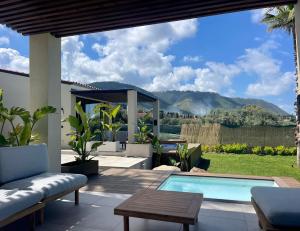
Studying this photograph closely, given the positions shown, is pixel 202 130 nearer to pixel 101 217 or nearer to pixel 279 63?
pixel 101 217

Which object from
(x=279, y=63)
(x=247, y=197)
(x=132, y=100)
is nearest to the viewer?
(x=247, y=197)

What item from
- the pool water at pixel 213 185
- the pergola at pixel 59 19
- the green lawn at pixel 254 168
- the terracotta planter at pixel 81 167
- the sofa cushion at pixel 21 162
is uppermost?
the pergola at pixel 59 19

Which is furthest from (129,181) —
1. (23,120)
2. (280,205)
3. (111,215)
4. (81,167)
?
(280,205)

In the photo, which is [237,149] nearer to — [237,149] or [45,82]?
[237,149]

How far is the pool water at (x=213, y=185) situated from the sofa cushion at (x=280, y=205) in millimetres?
2834

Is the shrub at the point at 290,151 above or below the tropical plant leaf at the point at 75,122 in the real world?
below

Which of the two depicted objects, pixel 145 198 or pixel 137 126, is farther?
pixel 137 126

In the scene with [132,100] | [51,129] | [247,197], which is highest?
[132,100]

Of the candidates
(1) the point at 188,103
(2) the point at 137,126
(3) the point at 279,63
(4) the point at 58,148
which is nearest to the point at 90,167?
(4) the point at 58,148

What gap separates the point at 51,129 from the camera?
6.27m

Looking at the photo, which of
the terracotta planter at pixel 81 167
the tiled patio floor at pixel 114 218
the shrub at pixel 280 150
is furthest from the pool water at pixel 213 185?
the shrub at pixel 280 150

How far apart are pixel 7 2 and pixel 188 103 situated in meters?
59.2

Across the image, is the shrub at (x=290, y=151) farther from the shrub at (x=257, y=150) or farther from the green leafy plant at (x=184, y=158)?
→ the green leafy plant at (x=184, y=158)

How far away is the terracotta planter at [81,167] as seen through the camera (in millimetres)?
6875
